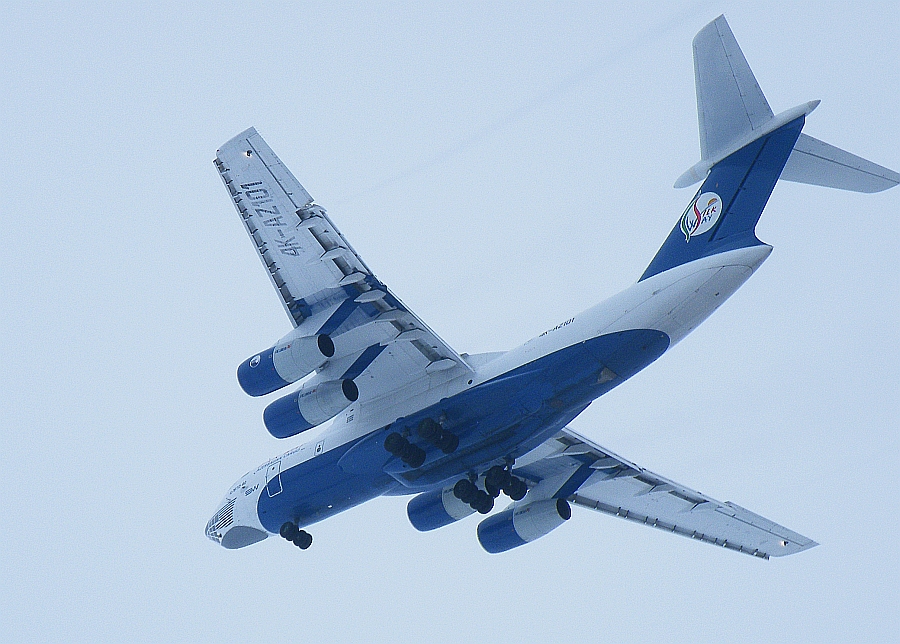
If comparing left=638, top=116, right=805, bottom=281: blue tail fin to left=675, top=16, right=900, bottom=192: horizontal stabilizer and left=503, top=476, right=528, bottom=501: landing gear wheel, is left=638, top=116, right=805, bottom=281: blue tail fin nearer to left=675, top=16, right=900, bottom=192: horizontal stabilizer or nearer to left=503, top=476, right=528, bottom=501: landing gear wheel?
left=675, top=16, right=900, bottom=192: horizontal stabilizer

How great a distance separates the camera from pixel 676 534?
19453mm

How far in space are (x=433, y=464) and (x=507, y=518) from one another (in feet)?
8.60

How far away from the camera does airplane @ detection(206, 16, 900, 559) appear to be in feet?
46.6

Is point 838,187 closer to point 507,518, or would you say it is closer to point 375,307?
point 375,307

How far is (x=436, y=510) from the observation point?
18.0 metres

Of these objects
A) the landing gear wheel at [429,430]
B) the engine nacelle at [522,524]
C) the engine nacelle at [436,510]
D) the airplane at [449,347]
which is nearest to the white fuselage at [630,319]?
the airplane at [449,347]

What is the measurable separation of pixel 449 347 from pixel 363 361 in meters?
1.01

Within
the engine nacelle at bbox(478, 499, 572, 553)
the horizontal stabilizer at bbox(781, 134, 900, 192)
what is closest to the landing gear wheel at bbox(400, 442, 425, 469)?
the engine nacelle at bbox(478, 499, 572, 553)

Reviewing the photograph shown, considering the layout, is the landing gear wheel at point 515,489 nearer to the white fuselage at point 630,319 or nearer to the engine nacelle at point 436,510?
the engine nacelle at point 436,510

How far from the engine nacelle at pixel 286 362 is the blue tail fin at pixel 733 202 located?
3577 millimetres

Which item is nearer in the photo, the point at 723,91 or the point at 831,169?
the point at 723,91

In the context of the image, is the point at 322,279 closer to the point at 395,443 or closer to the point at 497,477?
the point at 395,443

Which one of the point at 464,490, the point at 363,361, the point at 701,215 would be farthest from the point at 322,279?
the point at 701,215

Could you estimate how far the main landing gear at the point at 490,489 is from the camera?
16.7 metres
